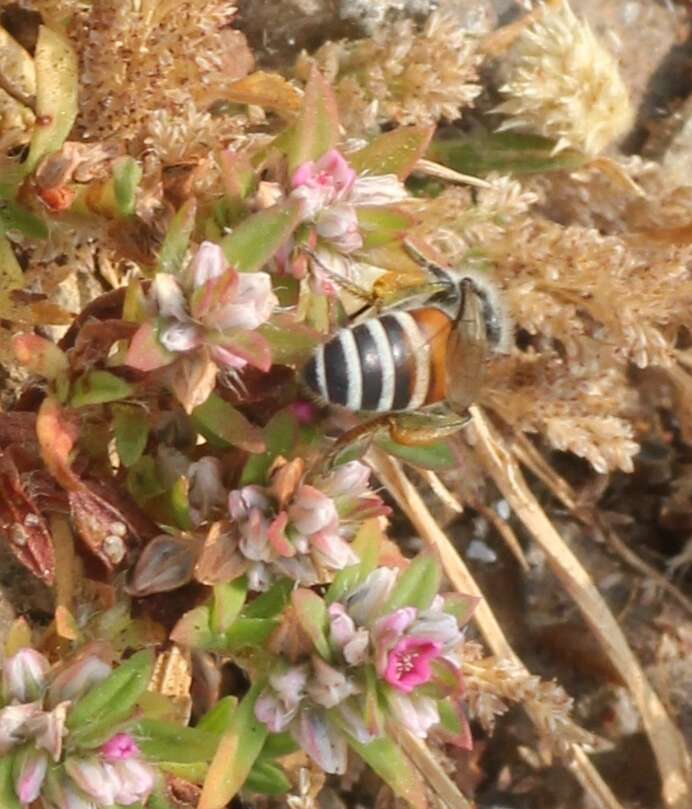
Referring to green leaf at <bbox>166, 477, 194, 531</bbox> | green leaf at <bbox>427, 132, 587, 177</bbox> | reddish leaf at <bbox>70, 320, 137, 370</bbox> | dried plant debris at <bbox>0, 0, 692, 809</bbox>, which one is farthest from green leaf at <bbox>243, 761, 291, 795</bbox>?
green leaf at <bbox>427, 132, 587, 177</bbox>

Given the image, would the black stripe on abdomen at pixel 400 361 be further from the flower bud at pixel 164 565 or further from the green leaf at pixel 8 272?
the green leaf at pixel 8 272

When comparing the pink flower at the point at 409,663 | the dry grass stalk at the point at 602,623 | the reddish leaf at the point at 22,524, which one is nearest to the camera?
the pink flower at the point at 409,663

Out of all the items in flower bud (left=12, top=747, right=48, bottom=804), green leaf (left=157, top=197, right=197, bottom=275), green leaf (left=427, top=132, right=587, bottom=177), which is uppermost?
green leaf (left=157, top=197, right=197, bottom=275)

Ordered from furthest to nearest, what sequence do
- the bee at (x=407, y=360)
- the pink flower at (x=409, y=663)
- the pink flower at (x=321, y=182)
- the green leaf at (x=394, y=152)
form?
the green leaf at (x=394, y=152) < the pink flower at (x=321, y=182) < the bee at (x=407, y=360) < the pink flower at (x=409, y=663)

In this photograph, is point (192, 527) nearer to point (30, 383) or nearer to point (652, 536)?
point (30, 383)

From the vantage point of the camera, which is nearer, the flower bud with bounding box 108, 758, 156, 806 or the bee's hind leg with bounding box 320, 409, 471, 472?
the flower bud with bounding box 108, 758, 156, 806

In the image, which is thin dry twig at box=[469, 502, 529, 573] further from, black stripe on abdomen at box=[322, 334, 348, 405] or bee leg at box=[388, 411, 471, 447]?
black stripe on abdomen at box=[322, 334, 348, 405]

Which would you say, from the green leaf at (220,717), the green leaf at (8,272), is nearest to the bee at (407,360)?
the green leaf at (220,717)
